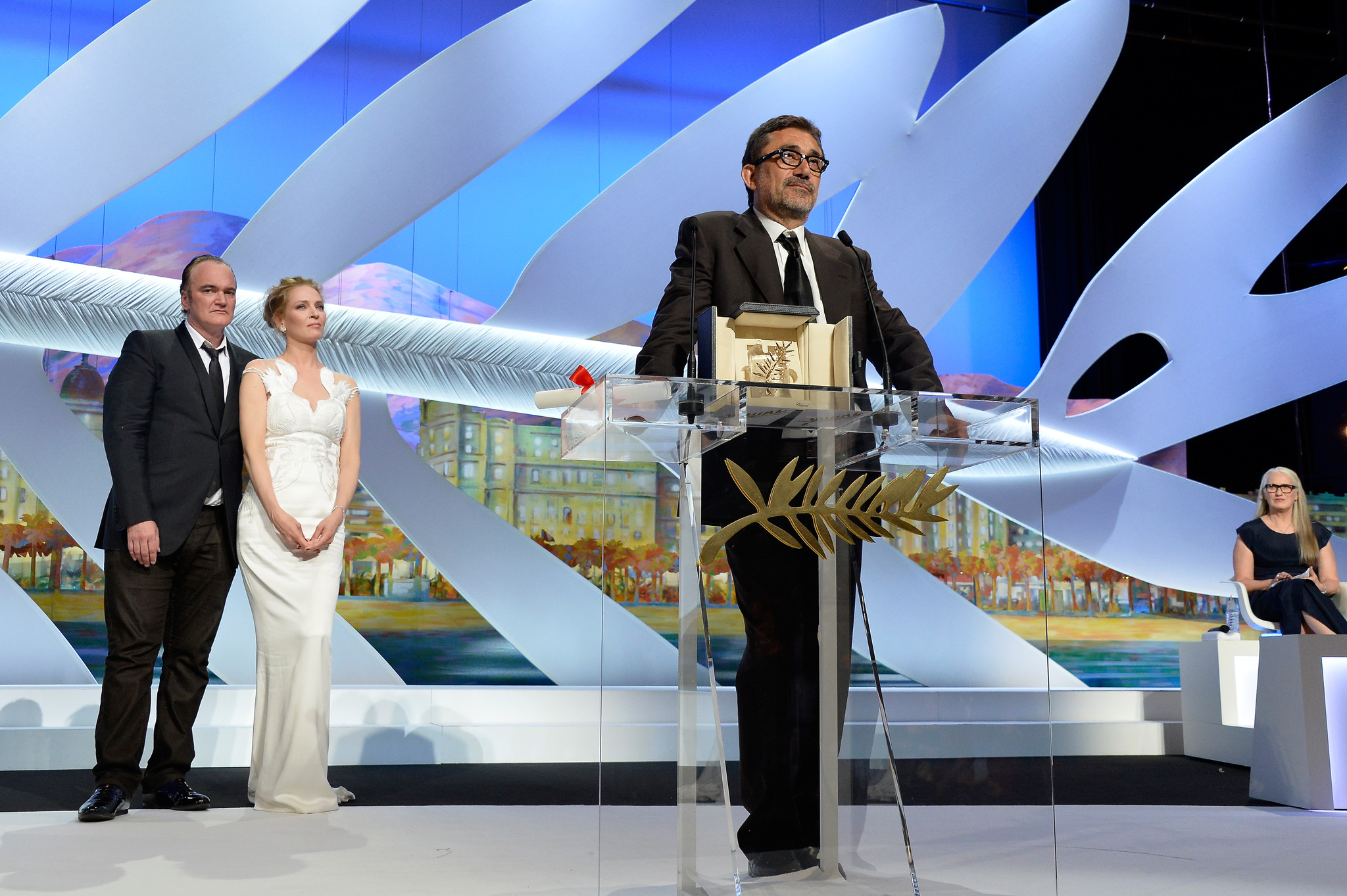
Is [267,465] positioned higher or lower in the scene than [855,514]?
higher

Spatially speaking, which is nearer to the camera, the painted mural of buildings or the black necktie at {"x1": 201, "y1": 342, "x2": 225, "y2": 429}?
the black necktie at {"x1": 201, "y1": 342, "x2": 225, "y2": 429}

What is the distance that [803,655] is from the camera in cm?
145

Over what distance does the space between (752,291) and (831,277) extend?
129mm

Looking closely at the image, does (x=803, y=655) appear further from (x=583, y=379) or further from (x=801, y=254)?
(x=801, y=254)

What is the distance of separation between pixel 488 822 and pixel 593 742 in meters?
1.45

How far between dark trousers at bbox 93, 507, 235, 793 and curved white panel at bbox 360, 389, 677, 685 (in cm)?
156

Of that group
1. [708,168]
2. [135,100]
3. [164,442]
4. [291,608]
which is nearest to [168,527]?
[164,442]

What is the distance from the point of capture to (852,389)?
4.59 feet

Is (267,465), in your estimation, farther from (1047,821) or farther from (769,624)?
(1047,821)

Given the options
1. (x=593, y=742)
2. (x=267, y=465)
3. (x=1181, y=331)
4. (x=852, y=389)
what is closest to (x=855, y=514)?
(x=852, y=389)

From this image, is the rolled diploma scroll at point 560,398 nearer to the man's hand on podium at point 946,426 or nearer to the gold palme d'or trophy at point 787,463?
the gold palme d'or trophy at point 787,463

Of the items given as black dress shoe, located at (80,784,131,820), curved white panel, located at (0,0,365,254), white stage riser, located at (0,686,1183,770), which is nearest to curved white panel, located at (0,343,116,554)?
curved white panel, located at (0,0,365,254)

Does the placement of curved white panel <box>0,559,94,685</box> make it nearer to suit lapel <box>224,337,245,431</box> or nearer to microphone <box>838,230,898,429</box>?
suit lapel <box>224,337,245,431</box>

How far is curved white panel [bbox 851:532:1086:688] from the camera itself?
4.78 ft
